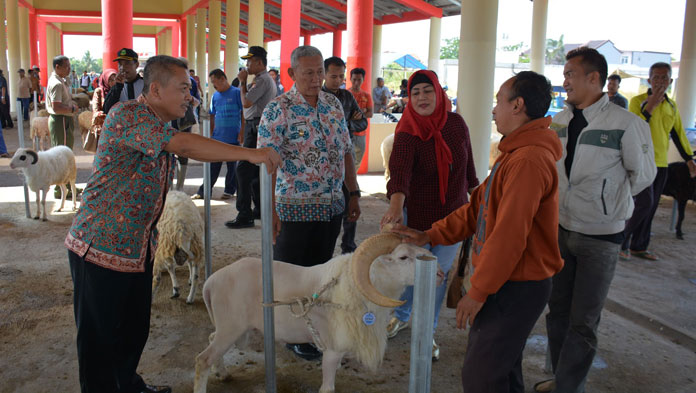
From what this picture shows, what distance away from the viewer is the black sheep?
7396 mm

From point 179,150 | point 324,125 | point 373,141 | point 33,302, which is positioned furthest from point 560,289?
point 373,141

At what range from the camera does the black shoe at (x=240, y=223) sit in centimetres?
721

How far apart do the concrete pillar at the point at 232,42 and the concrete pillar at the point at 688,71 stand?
50.7ft

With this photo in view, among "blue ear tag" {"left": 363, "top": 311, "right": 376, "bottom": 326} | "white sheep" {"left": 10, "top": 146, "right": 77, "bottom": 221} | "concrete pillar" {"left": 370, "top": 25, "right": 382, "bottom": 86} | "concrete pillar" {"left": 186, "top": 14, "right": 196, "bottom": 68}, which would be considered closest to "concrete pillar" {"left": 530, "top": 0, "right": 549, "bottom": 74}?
"concrete pillar" {"left": 370, "top": 25, "right": 382, "bottom": 86}

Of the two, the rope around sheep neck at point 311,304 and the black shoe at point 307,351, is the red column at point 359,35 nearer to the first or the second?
the black shoe at point 307,351

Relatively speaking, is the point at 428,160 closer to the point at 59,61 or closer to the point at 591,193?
the point at 591,193

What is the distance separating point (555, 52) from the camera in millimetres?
84062

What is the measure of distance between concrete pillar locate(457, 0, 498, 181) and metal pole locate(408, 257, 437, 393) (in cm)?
700

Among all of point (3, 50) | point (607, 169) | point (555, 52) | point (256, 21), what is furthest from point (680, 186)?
point (555, 52)

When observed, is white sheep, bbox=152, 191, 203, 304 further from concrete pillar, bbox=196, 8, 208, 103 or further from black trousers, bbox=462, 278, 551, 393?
concrete pillar, bbox=196, 8, 208, 103

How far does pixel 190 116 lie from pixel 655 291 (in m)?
5.40

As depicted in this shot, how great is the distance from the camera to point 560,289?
3178 mm

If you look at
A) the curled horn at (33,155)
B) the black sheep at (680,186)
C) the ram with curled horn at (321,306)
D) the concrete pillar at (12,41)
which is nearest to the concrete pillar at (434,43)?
the black sheep at (680,186)

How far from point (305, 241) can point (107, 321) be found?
52.4 inches
